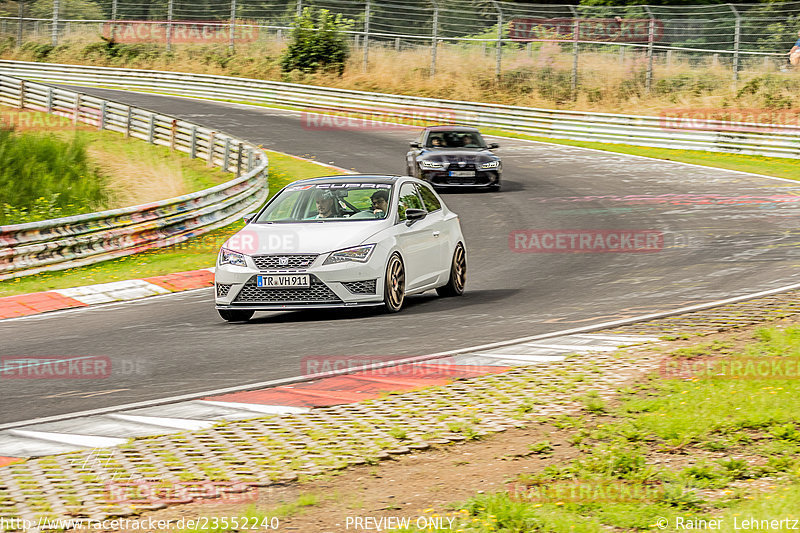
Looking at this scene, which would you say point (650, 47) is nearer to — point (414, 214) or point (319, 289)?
point (414, 214)

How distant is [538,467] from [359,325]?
4992 millimetres

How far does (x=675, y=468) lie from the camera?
5594 mm

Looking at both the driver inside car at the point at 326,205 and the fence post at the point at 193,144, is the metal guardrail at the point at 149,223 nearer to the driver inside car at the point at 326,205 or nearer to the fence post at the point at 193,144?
the fence post at the point at 193,144

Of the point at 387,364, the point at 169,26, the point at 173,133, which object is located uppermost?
the point at 169,26

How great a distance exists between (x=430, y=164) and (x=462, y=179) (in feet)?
2.66

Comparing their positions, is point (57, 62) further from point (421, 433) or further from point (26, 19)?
point (421, 433)

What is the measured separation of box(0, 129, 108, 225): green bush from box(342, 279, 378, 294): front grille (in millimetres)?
10098

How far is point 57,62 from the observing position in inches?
2243

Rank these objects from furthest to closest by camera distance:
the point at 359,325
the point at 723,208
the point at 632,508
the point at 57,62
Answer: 1. the point at 57,62
2. the point at 723,208
3. the point at 359,325
4. the point at 632,508

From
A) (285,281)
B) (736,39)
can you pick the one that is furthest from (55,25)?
(285,281)

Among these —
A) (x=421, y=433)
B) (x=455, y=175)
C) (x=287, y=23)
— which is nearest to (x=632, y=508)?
(x=421, y=433)

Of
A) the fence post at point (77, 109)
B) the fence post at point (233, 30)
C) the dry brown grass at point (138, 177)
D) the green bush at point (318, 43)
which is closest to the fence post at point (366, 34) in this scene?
the green bush at point (318, 43)

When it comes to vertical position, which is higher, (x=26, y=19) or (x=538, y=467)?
(x=26, y=19)

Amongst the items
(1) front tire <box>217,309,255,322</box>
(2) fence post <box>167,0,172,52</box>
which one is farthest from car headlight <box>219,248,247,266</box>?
(2) fence post <box>167,0,172,52</box>
